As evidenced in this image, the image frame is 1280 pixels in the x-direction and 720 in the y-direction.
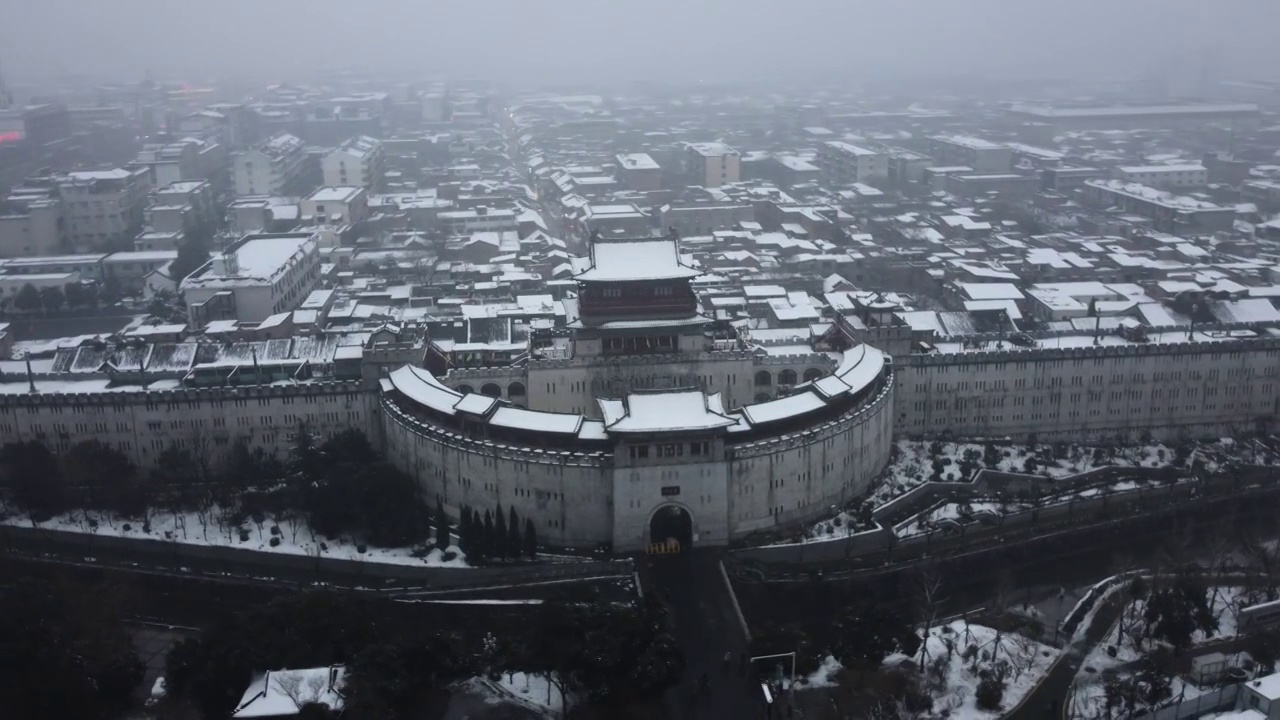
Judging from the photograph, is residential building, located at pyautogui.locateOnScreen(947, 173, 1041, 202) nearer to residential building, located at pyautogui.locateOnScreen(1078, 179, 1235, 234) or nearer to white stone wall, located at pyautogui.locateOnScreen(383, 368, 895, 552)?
residential building, located at pyautogui.locateOnScreen(1078, 179, 1235, 234)

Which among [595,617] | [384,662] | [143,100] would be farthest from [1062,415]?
[143,100]

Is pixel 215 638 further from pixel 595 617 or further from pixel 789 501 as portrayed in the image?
pixel 789 501

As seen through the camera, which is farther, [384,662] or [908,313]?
[908,313]

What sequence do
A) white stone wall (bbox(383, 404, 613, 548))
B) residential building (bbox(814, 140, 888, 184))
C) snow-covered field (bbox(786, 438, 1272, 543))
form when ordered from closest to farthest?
white stone wall (bbox(383, 404, 613, 548)) < snow-covered field (bbox(786, 438, 1272, 543)) < residential building (bbox(814, 140, 888, 184))

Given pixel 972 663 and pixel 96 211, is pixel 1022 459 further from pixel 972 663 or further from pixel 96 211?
pixel 96 211

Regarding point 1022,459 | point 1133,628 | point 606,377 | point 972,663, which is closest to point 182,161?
point 606,377

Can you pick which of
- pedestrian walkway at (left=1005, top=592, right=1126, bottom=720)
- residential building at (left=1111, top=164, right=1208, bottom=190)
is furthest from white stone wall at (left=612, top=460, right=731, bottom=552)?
residential building at (left=1111, top=164, right=1208, bottom=190)
